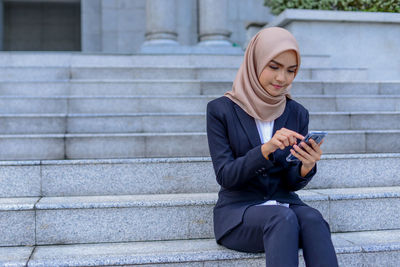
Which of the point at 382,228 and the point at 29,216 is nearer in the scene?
the point at 29,216

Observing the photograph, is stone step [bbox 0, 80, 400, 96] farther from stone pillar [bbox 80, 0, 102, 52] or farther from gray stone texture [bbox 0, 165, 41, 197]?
stone pillar [bbox 80, 0, 102, 52]

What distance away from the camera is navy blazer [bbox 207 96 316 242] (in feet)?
8.79

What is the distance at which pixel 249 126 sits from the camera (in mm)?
2746

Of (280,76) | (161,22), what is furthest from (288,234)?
(161,22)

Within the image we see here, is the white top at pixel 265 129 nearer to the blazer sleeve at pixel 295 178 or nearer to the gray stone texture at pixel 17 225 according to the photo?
the blazer sleeve at pixel 295 178

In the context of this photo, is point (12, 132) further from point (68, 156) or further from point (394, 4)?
point (394, 4)

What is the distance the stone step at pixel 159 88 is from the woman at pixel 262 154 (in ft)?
8.54

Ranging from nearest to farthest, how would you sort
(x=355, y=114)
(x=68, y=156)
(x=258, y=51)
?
(x=258, y=51) < (x=68, y=156) < (x=355, y=114)

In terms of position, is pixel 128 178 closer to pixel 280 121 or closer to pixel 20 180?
pixel 20 180

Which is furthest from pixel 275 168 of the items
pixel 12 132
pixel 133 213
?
pixel 12 132

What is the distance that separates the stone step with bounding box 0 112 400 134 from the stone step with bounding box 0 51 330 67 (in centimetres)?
195

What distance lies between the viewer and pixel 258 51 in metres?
2.64

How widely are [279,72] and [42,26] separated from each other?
491 inches

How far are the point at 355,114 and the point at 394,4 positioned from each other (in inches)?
133
